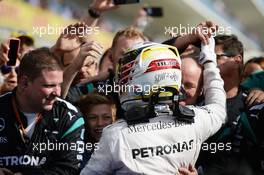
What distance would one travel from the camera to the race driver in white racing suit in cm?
203

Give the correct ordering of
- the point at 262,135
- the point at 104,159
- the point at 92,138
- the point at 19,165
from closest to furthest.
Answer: the point at 104,159 → the point at 262,135 → the point at 19,165 → the point at 92,138

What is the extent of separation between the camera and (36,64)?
8.98ft

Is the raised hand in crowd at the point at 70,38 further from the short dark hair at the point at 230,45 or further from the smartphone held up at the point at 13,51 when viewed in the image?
the short dark hair at the point at 230,45

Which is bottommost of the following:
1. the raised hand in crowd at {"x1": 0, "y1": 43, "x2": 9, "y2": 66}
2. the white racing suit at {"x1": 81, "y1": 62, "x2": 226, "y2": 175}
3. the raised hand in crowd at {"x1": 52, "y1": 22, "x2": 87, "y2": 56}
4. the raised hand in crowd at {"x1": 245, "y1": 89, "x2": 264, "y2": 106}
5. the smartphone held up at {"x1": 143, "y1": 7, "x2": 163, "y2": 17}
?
the white racing suit at {"x1": 81, "y1": 62, "x2": 226, "y2": 175}

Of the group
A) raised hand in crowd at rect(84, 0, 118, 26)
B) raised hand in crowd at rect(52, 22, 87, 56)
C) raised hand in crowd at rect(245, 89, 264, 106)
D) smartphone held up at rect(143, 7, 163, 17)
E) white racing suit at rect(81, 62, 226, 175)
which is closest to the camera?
white racing suit at rect(81, 62, 226, 175)

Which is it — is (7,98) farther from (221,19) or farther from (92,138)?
(221,19)

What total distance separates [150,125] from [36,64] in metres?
0.90

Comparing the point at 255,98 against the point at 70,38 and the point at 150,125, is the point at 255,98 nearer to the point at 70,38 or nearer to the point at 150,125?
the point at 150,125

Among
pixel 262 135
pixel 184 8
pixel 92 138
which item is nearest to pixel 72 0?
pixel 184 8

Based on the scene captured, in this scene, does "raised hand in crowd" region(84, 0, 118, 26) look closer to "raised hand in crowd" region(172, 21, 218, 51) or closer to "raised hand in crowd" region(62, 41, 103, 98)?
"raised hand in crowd" region(62, 41, 103, 98)

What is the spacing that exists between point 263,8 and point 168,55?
2210cm

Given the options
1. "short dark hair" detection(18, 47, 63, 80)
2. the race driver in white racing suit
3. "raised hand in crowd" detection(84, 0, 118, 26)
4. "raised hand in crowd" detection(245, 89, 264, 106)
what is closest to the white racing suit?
the race driver in white racing suit

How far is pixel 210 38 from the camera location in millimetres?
2469

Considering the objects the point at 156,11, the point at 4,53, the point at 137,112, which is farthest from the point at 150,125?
the point at 156,11
